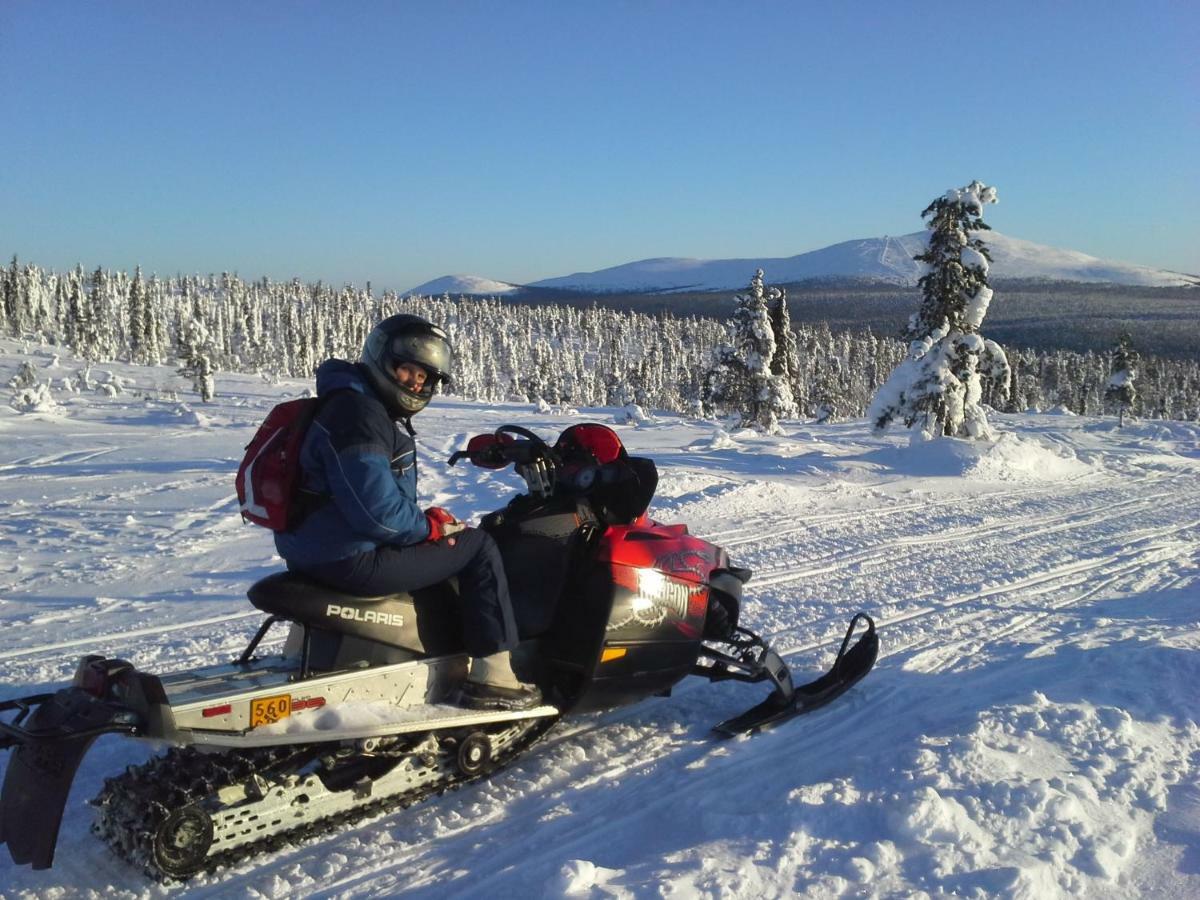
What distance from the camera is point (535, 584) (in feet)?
14.0

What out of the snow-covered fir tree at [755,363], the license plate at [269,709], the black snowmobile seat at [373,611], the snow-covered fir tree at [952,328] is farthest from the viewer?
the snow-covered fir tree at [755,363]

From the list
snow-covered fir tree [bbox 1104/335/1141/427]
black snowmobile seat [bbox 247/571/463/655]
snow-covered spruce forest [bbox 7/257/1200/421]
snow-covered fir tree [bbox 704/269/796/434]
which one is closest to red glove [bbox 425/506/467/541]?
black snowmobile seat [bbox 247/571/463/655]

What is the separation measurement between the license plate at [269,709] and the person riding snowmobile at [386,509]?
0.47 meters

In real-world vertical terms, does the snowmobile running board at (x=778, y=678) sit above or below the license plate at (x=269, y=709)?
below

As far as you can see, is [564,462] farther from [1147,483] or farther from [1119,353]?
[1119,353]

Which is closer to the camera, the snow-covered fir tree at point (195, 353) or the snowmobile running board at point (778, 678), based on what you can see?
the snowmobile running board at point (778, 678)

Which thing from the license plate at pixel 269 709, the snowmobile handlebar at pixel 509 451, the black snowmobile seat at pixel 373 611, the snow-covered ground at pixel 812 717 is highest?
the snowmobile handlebar at pixel 509 451

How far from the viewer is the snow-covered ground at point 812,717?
3.15 metres

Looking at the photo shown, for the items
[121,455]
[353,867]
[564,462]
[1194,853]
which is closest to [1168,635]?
[1194,853]

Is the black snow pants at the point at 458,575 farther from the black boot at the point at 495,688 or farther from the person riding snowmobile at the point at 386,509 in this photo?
the black boot at the point at 495,688

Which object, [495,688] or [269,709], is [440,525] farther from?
[269,709]

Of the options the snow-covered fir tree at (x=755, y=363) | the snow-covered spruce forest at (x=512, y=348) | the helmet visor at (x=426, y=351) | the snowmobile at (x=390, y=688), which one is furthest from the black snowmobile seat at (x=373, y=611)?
the snow-covered spruce forest at (x=512, y=348)

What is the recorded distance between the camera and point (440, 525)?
390cm

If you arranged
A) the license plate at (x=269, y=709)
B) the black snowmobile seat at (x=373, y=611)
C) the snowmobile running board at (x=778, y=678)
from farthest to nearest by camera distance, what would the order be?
1. the snowmobile running board at (x=778, y=678)
2. the black snowmobile seat at (x=373, y=611)
3. the license plate at (x=269, y=709)
